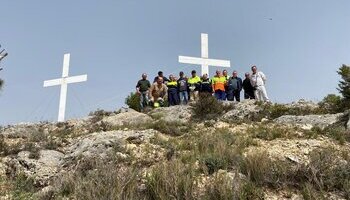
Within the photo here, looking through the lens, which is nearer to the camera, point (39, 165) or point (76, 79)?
point (39, 165)

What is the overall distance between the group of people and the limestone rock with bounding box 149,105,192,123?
1649mm

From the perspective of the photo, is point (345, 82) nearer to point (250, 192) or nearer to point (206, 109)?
point (206, 109)

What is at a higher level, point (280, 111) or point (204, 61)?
point (204, 61)

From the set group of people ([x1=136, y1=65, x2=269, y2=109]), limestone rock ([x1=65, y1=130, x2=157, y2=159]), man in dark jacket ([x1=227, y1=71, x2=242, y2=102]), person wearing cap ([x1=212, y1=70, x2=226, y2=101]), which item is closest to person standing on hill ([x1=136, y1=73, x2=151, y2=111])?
group of people ([x1=136, y1=65, x2=269, y2=109])

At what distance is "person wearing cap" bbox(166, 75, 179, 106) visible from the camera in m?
17.7

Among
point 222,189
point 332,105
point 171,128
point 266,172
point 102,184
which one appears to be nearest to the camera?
point 222,189

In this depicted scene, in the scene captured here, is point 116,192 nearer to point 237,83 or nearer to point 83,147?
point 83,147

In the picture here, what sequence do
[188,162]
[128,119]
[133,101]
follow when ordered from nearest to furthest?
1. [188,162]
2. [128,119]
3. [133,101]

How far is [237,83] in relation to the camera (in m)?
17.9

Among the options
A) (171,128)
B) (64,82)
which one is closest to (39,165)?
(171,128)

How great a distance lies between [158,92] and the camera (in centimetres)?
1789

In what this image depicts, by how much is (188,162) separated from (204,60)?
48.6 ft

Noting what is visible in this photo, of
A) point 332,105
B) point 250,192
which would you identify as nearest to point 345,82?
point 332,105

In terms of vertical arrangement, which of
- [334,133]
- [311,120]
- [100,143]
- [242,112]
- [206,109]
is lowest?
[100,143]
